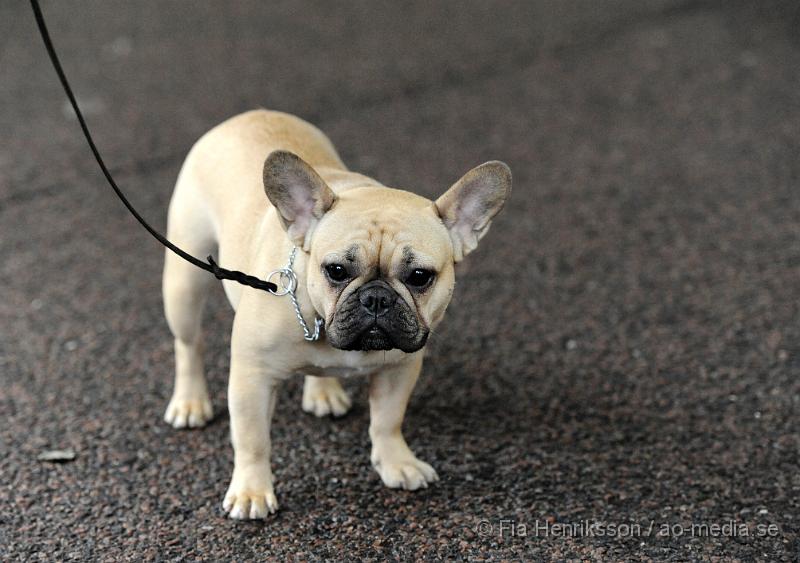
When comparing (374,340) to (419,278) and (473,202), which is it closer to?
(419,278)

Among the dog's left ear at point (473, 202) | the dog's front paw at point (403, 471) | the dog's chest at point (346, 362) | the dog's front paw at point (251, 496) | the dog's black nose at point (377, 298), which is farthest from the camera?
the dog's front paw at point (403, 471)

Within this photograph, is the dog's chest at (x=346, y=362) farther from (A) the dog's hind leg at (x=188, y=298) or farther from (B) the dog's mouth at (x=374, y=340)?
(A) the dog's hind leg at (x=188, y=298)

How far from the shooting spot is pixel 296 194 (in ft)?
9.77

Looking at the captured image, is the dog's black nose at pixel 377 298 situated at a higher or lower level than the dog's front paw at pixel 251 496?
higher

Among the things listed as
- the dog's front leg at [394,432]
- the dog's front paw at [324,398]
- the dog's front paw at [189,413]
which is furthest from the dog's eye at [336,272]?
the dog's front paw at [189,413]

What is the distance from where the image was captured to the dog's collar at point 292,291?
3.06 meters

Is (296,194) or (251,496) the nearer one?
(296,194)

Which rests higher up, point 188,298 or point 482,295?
point 188,298

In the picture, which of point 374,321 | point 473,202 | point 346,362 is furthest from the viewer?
point 346,362

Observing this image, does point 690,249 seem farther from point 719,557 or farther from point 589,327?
point 719,557

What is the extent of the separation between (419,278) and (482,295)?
213 centimetres

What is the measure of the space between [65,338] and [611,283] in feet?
9.19

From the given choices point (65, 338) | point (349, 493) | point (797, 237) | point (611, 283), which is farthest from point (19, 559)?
point (797, 237)

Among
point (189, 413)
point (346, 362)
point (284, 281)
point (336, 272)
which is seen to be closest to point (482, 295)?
point (189, 413)
